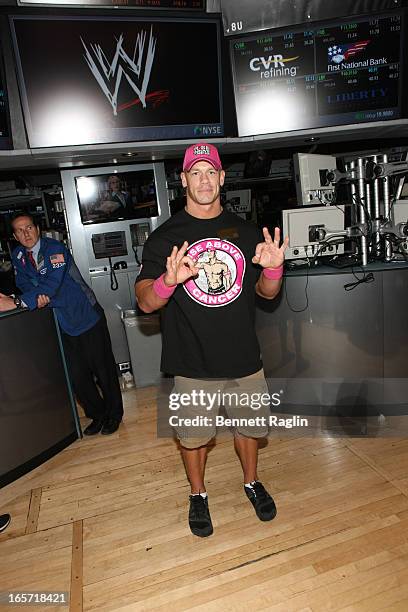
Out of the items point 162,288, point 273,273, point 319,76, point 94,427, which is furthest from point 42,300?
point 319,76

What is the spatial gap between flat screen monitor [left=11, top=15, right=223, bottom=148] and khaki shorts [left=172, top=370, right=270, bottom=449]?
215cm

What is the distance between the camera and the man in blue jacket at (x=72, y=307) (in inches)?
108

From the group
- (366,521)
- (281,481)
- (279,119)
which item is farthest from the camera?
(279,119)

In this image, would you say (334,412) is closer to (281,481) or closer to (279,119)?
(281,481)

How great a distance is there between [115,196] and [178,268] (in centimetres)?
297

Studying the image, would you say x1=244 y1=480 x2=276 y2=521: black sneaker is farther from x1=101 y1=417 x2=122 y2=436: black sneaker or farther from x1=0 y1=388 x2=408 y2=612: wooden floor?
x1=101 y1=417 x2=122 y2=436: black sneaker

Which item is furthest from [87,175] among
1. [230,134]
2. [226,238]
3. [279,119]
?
[226,238]

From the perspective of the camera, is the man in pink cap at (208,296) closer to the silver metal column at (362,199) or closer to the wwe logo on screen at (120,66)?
the silver metal column at (362,199)

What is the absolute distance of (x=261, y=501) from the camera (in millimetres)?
2141

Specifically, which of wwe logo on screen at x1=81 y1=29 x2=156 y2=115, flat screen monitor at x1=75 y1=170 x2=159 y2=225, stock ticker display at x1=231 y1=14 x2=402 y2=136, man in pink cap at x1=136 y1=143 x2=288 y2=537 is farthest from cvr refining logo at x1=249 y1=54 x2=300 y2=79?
man in pink cap at x1=136 y1=143 x2=288 y2=537

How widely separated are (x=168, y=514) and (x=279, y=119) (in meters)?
3.03

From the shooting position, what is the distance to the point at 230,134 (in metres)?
3.36

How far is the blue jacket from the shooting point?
108 inches

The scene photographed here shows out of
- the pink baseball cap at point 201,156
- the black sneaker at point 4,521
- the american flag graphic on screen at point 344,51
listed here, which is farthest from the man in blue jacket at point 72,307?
the american flag graphic on screen at point 344,51
